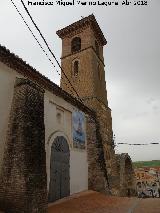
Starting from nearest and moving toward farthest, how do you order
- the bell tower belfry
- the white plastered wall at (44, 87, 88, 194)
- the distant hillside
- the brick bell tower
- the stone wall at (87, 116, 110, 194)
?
1. the white plastered wall at (44, 87, 88, 194)
2. the stone wall at (87, 116, 110, 194)
3. the brick bell tower
4. the bell tower belfry
5. the distant hillside

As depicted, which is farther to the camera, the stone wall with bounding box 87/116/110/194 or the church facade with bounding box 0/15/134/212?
the stone wall with bounding box 87/116/110/194

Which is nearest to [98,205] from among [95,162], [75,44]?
[95,162]

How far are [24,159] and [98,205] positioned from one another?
4.93m

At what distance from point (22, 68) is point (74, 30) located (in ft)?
52.1

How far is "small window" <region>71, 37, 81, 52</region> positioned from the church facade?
50.3 inches

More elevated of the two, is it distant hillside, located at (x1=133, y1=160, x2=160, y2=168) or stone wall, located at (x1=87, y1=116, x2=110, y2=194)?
stone wall, located at (x1=87, y1=116, x2=110, y2=194)

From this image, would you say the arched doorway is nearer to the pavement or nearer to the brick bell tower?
the pavement

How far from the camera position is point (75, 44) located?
84.2 ft

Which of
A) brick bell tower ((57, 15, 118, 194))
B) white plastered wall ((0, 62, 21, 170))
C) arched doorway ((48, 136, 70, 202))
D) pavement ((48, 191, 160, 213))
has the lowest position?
pavement ((48, 191, 160, 213))

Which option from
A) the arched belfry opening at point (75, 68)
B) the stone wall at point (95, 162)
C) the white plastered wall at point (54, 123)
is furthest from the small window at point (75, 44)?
the white plastered wall at point (54, 123)

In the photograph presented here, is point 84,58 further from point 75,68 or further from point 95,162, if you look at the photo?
point 95,162

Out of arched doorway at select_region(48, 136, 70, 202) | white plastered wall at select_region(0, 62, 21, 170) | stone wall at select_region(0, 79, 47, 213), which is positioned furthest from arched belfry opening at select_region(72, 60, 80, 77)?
stone wall at select_region(0, 79, 47, 213)

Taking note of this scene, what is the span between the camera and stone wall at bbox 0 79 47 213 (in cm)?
822

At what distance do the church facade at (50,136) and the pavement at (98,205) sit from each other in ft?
2.31
